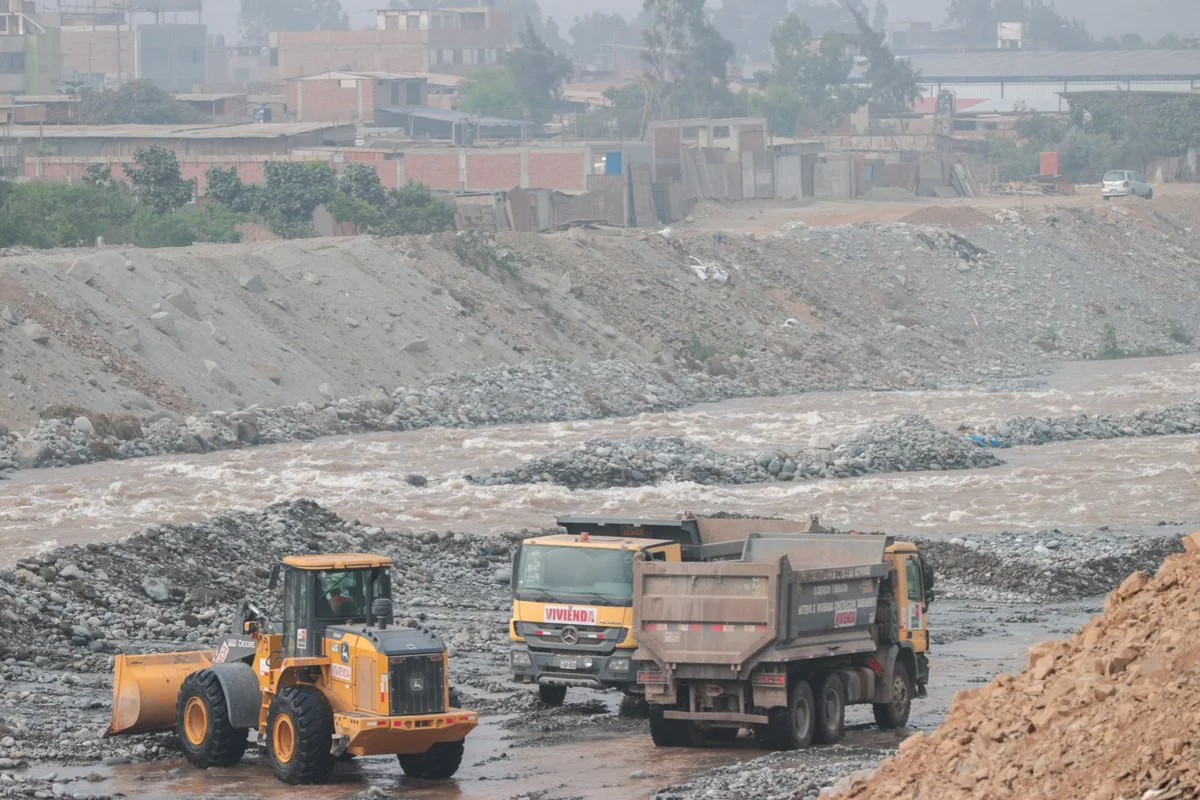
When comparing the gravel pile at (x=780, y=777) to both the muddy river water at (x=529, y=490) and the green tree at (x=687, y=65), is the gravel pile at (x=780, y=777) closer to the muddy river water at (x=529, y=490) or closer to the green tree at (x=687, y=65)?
the muddy river water at (x=529, y=490)

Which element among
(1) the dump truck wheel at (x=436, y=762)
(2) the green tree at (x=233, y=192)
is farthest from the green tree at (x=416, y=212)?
(1) the dump truck wheel at (x=436, y=762)

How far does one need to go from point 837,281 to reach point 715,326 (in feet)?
28.2

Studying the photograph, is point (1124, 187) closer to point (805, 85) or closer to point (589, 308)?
point (589, 308)

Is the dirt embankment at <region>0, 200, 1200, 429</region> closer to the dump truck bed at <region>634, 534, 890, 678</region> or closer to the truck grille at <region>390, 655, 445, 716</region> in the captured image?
the dump truck bed at <region>634, 534, 890, 678</region>

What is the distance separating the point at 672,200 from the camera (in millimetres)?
73062

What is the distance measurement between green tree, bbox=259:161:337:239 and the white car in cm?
3536

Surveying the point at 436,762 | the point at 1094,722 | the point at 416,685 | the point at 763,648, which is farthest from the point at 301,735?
the point at 1094,722

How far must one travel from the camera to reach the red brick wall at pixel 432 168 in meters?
71.8

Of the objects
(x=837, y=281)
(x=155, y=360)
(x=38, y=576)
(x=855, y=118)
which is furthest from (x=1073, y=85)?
(x=38, y=576)

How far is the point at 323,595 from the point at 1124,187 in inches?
2762

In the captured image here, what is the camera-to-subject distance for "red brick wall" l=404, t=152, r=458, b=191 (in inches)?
2825

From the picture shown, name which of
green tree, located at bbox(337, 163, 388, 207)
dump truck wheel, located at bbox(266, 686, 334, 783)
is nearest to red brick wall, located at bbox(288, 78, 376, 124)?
green tree, located at bbox(337, 163, 388, 207)

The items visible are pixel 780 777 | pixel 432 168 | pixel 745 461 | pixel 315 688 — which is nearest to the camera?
pixel 780 777

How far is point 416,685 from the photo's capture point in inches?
530
